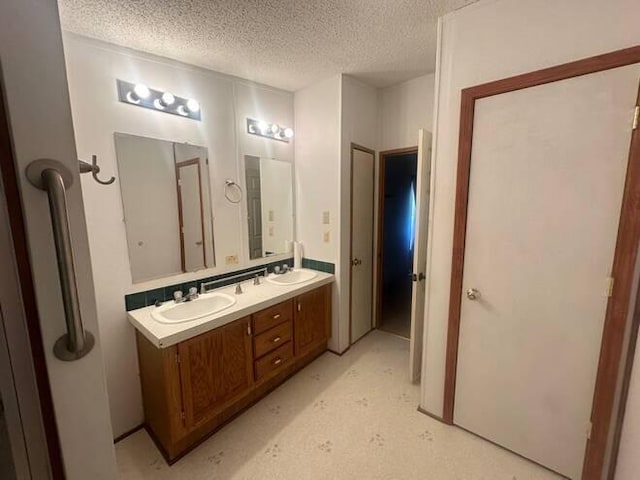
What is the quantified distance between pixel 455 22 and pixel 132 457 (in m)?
3.19

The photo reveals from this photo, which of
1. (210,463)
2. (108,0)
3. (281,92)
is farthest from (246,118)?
(210,463)

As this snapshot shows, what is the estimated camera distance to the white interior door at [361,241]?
9.05 ft

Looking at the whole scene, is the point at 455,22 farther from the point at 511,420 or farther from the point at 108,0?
the point at 511,420

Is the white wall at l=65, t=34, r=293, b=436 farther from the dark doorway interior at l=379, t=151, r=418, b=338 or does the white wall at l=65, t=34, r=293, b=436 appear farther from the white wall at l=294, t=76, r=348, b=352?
the dark doorway interior at l=379, t=151, r=418, b=338

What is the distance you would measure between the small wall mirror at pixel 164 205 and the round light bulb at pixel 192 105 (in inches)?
10.3

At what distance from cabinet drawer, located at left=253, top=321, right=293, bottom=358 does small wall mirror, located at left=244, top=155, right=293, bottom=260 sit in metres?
0.72

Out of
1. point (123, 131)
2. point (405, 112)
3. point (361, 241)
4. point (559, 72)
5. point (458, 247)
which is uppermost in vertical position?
point (405, 112)

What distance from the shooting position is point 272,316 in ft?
7.02

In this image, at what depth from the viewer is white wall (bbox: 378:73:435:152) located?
2609mm

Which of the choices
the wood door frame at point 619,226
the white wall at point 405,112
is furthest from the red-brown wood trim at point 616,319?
the white wall at point 405,112

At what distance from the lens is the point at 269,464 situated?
1664 mm

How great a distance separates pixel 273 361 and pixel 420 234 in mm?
1476

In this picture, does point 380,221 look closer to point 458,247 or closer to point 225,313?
point 458,247

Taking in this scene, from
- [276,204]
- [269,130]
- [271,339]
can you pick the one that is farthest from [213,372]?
[269,130]
